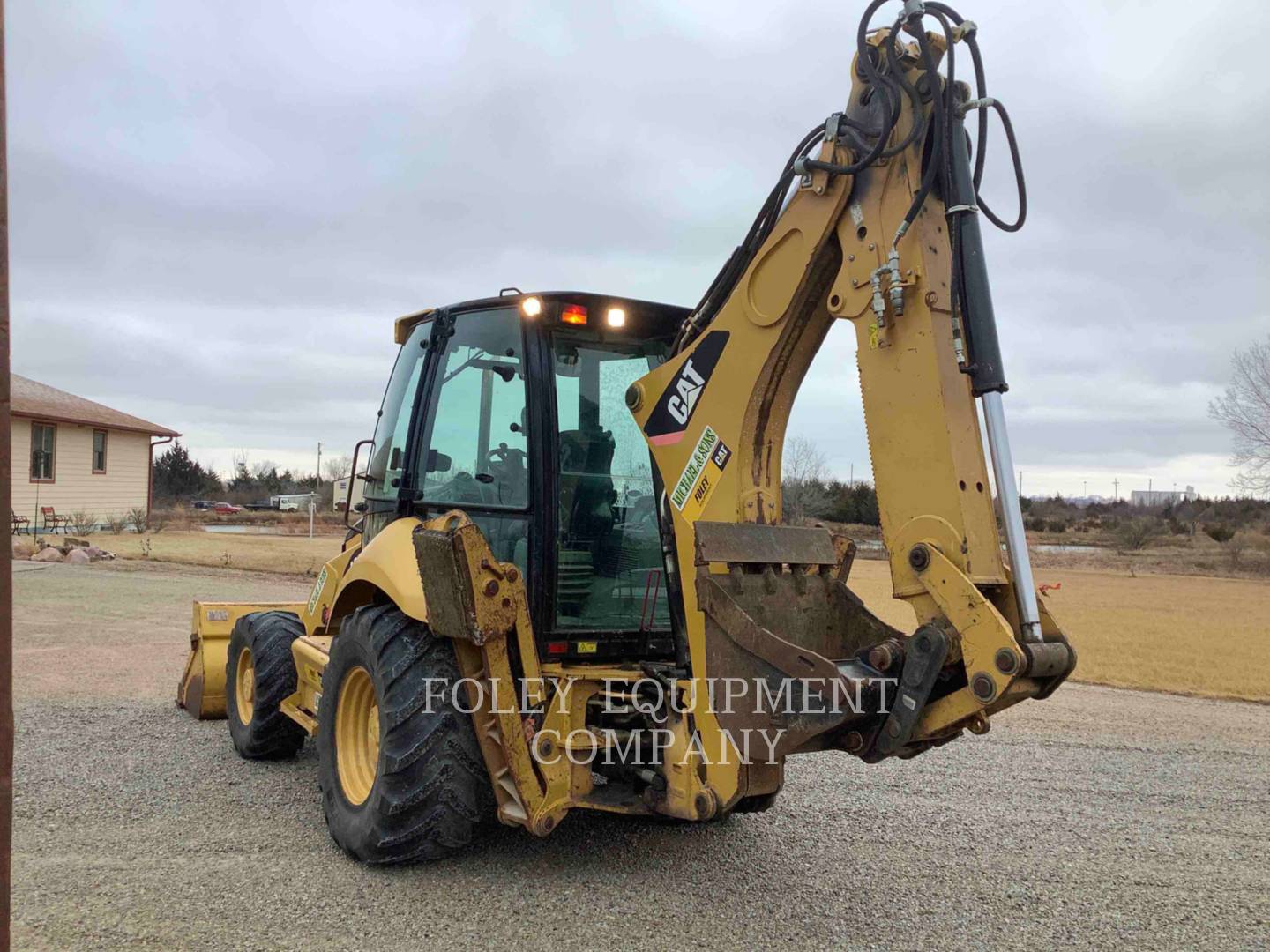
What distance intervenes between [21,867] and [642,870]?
265 centimetres

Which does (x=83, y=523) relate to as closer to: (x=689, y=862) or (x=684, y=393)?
(x=689, y=862)

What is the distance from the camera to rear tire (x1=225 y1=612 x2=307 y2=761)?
6.00 meters

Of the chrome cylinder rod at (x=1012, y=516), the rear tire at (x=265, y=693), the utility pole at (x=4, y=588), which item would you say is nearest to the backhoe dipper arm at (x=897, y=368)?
the chrome cylinder rod at (x=1012, y=516)

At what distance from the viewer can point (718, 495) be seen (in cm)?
386

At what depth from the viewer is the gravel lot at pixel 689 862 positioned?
146 inches

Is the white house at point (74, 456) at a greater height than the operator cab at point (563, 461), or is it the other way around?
the white house at point (74, 456)

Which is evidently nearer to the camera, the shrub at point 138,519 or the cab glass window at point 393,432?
the cab glass window at point 393,432

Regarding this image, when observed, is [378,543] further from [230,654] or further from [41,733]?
[41,733]

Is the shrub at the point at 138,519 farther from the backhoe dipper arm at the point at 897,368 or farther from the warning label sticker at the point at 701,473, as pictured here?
the backhoe dipper arm at the point at 897,368

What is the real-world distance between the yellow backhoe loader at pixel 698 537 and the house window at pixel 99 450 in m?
28.3

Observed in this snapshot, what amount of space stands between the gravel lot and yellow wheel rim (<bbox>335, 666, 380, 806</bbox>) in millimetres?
339

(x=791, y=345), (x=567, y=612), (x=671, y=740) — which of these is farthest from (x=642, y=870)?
(x=791, y=345)

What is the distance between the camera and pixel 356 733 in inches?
187

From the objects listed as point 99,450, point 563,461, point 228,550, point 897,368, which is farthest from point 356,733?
point 99,450
